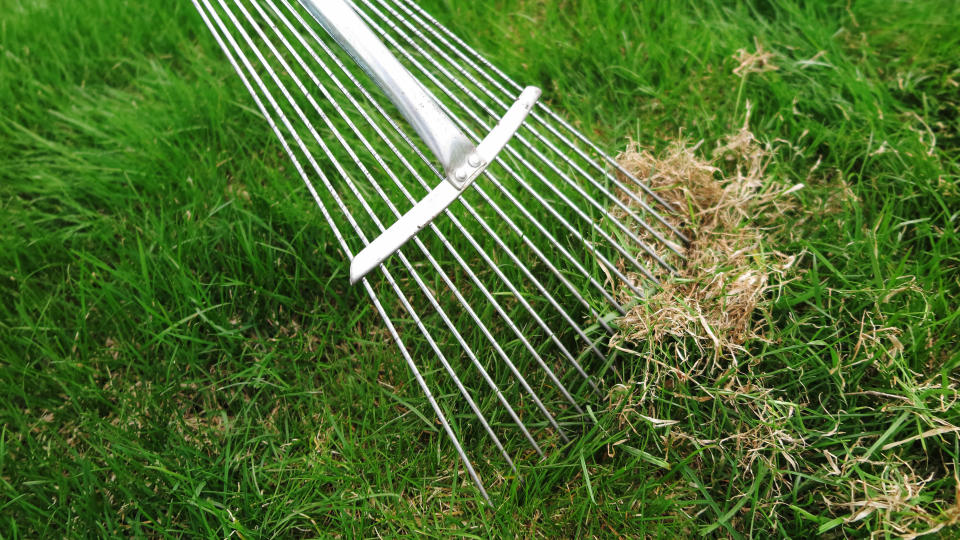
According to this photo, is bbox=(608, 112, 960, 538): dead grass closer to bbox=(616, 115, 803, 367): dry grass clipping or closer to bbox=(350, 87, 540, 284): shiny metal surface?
bbox=(616, 115, 803, 367): dry grass clipping

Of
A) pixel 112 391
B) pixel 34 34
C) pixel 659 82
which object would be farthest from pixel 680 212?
pixel 34 34

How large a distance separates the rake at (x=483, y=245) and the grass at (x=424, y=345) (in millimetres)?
119

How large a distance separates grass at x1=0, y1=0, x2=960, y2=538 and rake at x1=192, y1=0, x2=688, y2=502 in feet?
0.39

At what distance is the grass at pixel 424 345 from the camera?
1.37 m

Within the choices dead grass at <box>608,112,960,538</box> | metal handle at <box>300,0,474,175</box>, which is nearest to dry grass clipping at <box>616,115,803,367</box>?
dead grass at <box>608,112,960,538</box>

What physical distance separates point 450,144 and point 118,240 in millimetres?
1329

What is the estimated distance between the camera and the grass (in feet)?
4.50

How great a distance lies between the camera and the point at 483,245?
69.1 inches

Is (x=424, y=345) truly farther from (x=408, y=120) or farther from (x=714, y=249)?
(x=714, y=249)

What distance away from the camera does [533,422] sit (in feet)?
5.10

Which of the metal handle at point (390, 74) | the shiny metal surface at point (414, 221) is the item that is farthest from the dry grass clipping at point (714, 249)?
the metal handle at point (390, 74)

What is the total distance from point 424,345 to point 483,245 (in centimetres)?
33

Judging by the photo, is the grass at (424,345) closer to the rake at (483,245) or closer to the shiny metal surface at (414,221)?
the rake at (483,245)

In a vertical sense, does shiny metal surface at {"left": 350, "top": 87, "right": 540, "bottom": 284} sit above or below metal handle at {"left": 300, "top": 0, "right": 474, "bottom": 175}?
below
